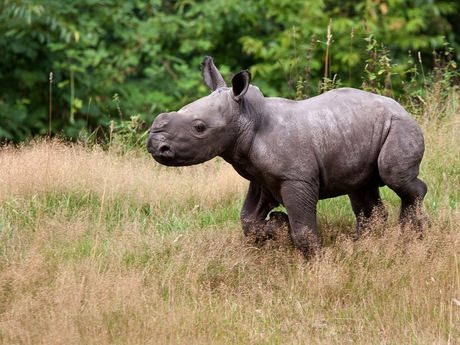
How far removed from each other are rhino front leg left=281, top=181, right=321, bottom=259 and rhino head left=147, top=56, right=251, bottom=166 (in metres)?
0.64

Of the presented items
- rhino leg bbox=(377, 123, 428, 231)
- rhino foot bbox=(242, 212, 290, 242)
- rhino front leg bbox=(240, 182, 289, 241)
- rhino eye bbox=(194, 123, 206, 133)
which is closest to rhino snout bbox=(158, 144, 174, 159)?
rhino eye bbox=(194, 123, 206, 133)

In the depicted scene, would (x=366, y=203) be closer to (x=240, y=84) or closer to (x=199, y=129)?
(x=240, y=84)

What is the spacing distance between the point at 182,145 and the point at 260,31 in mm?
9431

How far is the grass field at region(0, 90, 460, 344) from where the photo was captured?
3.73 metres

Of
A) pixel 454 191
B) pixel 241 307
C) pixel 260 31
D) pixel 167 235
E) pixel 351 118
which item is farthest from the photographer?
pixel 260 31

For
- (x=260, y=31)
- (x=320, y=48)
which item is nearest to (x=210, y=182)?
(x=320, y=48)

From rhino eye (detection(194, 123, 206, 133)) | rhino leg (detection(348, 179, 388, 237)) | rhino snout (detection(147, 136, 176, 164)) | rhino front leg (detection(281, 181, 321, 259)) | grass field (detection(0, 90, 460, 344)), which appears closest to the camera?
grass field (detection(0, 90, 460, 344))

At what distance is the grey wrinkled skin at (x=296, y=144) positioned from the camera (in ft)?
13.7

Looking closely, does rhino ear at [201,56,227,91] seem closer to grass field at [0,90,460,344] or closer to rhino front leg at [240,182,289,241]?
rhino front leg at [240,182,289,241]

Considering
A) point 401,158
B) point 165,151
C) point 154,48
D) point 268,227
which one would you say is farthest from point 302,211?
point 154,48

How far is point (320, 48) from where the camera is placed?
464 inches

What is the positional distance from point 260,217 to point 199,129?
47.7 inches

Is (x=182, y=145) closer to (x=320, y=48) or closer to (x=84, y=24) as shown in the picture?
(x=84, y=24)

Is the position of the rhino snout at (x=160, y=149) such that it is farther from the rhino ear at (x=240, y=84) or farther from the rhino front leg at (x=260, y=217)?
the rhino front leg at (x=260, y=217)
